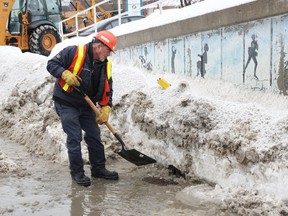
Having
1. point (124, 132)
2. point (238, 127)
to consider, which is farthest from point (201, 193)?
point (124, 132)

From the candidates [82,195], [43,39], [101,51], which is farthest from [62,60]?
[43,39]

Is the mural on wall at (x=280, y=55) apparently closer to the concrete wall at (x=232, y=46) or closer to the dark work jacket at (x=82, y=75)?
the concrete wall at (x=232, y=46)

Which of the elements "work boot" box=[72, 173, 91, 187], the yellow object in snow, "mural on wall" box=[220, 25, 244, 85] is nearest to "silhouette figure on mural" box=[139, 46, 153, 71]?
the yellow object in snow

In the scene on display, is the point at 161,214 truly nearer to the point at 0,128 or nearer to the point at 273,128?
the point at 273,128

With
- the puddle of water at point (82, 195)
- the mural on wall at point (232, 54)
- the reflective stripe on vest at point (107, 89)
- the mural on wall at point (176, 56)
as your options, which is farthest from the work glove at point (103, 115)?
the mural on wall at point (176, 56)

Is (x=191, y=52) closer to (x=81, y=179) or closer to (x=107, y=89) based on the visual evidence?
(x=107, y=89)

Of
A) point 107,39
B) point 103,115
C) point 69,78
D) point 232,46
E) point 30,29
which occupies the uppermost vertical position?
point 30,29

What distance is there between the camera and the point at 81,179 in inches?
195

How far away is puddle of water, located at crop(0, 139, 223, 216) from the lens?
4.17m

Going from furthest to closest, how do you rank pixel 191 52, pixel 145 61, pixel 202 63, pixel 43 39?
pixel 43 39, pixel 145 61, pixel 191 52, pixel 202 63

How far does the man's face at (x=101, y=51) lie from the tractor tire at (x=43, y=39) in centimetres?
1071

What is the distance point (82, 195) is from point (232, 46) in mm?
2937

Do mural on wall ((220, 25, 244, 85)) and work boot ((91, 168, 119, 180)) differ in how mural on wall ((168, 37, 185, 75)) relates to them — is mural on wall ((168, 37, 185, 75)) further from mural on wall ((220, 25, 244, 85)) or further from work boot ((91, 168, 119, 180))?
work boot ((91, 168, 119, 180))

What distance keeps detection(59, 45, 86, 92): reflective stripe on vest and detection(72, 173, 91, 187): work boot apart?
99 cm
